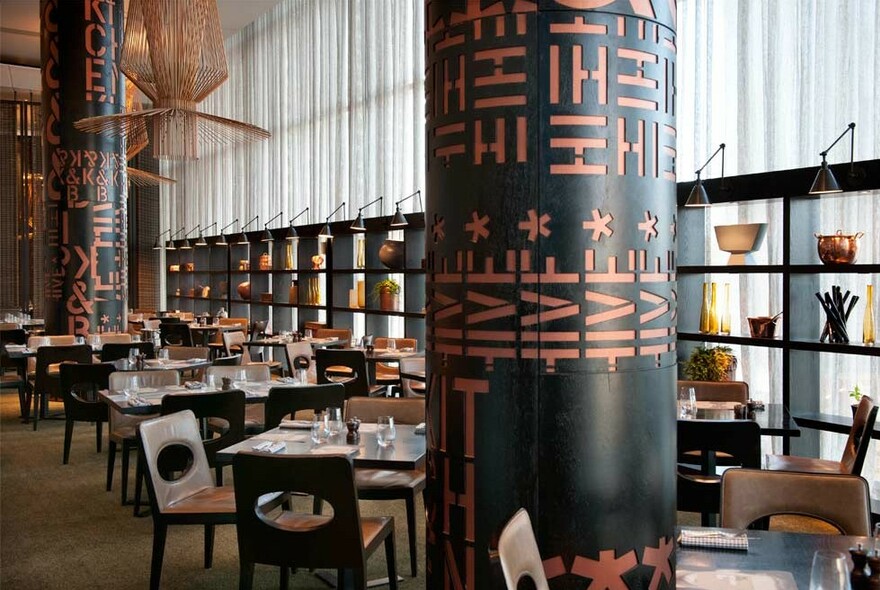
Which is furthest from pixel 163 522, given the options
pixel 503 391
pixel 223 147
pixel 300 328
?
pixel 223 147

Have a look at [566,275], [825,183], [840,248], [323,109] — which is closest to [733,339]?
[840,248]

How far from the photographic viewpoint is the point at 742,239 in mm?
6148

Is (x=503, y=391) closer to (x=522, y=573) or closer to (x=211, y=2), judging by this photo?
(x=522, y=573)

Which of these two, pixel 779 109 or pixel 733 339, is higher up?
pixel 779 109

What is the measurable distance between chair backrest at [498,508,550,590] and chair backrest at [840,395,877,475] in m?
2.79

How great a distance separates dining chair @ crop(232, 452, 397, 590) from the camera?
10.5 ft

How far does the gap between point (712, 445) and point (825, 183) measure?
75.3 inches

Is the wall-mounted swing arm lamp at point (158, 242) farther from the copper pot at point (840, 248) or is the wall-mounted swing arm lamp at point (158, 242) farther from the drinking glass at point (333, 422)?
the copper pot at point (840, 248)

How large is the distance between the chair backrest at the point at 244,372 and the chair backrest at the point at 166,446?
2.25m

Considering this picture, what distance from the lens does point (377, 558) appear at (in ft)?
15.7

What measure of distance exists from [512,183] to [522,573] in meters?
1.02

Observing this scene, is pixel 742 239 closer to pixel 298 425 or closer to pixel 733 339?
pixel 733 339

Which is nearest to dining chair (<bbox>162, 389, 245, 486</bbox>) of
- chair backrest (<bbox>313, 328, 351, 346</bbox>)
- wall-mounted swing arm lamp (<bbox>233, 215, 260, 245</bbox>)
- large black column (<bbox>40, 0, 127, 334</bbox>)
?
chair backrest (<bbox>313, 328, 351, 346</bbox>)

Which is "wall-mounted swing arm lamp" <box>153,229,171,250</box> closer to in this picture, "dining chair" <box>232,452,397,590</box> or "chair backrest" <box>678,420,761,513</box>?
"chair backrest" <box>678,420,761,513</box>
